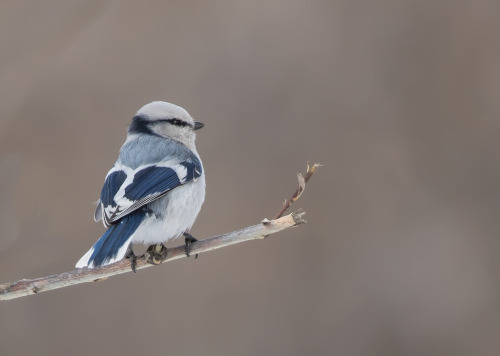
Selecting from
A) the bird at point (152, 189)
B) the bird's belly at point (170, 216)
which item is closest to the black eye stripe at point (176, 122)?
the bird at point (152, 189)

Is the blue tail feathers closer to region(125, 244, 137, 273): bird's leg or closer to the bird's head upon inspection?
region(125, 244, 137, 273): bird's leg

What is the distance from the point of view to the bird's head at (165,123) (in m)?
0.94

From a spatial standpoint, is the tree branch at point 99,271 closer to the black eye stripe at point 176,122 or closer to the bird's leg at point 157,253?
the bird's leg at point 157,253

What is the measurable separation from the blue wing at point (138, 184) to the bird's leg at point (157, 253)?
0.08 meters

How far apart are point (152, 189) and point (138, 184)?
0.02 m

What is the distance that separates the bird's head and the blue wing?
92 millimetres

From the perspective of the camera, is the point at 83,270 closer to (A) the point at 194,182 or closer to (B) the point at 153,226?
(B) the point at 153,226

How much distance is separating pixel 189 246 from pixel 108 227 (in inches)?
4.7

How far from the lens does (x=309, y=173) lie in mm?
611

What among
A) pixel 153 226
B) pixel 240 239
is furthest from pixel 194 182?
pixel 240 239

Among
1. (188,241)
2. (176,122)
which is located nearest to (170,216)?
(188,241)

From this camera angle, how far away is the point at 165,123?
959 millimetres

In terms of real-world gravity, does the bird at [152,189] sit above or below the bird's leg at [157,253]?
above

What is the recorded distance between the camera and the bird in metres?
0.76
